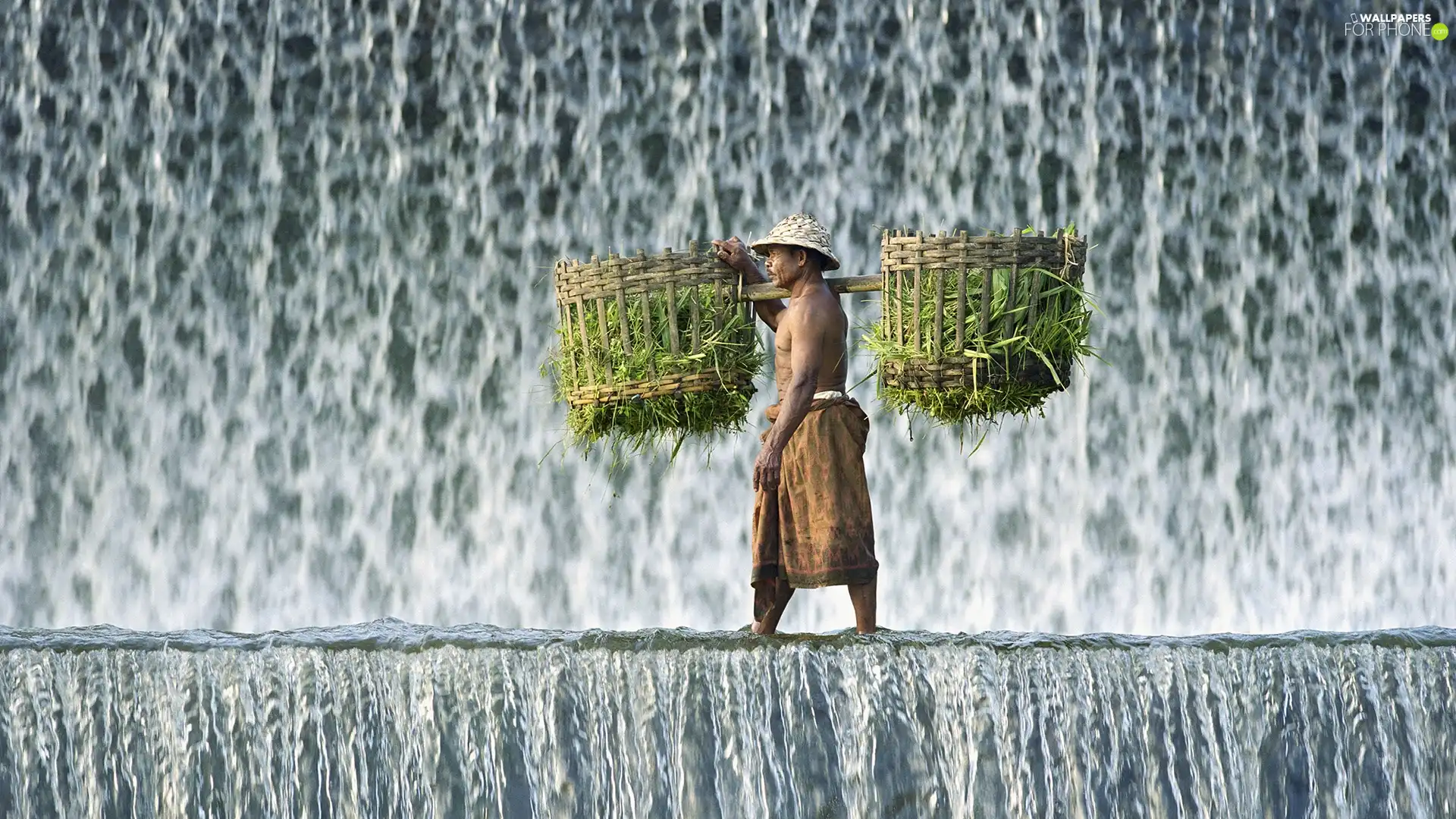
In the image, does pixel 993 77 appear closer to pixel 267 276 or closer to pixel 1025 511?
pixel 1025 511

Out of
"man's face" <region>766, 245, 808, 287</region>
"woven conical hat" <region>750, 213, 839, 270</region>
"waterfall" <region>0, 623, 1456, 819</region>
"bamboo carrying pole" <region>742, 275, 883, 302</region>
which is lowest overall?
"waterfall" <region>0, 623, 1456, 819</region>

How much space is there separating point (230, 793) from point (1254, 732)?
291cm

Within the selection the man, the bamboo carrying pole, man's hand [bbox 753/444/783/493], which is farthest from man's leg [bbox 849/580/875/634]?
the bamboo carrying pole

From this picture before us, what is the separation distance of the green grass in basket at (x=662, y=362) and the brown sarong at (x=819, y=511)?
9.2 inches

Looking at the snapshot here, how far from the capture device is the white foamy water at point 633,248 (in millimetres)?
11000

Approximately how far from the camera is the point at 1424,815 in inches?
218

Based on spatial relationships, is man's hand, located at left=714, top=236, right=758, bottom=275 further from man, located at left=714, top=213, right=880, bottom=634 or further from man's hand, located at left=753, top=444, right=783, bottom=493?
man's hand, located at left=753, top=444, right=783, bottom=493

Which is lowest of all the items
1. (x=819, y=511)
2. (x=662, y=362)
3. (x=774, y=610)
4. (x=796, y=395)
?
(x=774, y=610)

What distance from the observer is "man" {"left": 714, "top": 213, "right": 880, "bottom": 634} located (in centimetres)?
543

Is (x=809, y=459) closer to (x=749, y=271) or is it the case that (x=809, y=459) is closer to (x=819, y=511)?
(x=819, y=511)

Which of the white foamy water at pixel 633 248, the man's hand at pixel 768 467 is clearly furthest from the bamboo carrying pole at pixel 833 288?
the white foamy water at pixel 633 248

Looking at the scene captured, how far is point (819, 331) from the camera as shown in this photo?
544cm

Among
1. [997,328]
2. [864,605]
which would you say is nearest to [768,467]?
[864,605]

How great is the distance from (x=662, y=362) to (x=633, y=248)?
5690 mm
